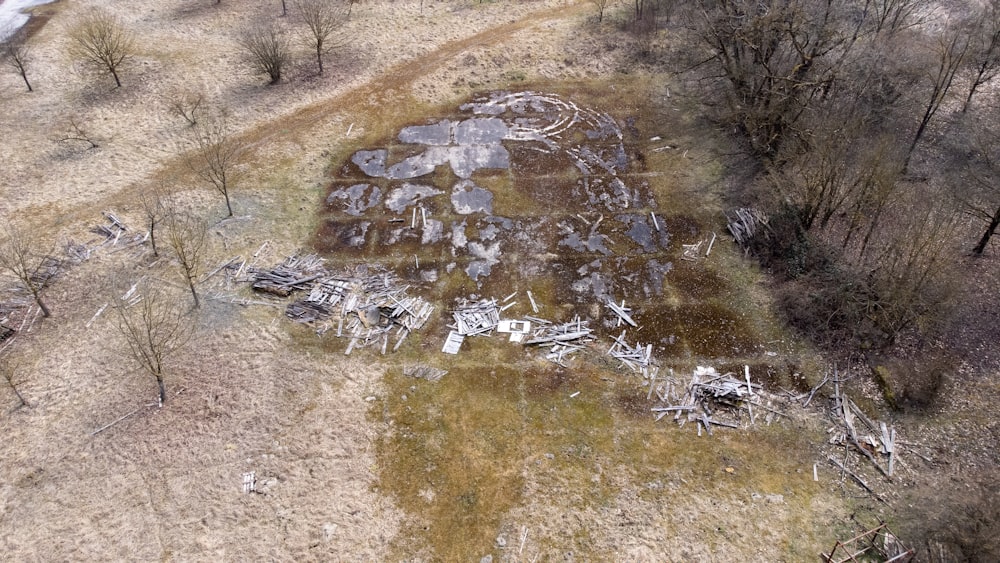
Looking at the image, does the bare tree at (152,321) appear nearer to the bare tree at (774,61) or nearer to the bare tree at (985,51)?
the bare tree at (774,61)

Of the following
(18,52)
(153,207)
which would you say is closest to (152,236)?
(153,207)

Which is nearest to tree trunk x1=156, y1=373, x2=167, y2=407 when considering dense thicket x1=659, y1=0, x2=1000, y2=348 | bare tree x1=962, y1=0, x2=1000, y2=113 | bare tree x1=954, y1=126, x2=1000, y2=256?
dense thicket x1=659, y1=0, x2=1000, y2=348

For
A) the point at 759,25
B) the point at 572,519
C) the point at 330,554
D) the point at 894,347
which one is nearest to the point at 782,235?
the point at 894,347

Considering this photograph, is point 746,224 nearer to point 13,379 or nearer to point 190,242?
point 190,242

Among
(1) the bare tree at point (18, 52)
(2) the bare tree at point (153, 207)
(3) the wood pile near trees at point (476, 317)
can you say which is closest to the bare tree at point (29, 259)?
(2) the bare tree at point (153, 207)

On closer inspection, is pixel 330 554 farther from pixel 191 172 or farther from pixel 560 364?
pixel 191 172

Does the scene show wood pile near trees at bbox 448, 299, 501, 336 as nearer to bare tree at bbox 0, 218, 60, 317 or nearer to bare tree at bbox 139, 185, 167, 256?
bare tree at bbox 139, 185, 167, 256
